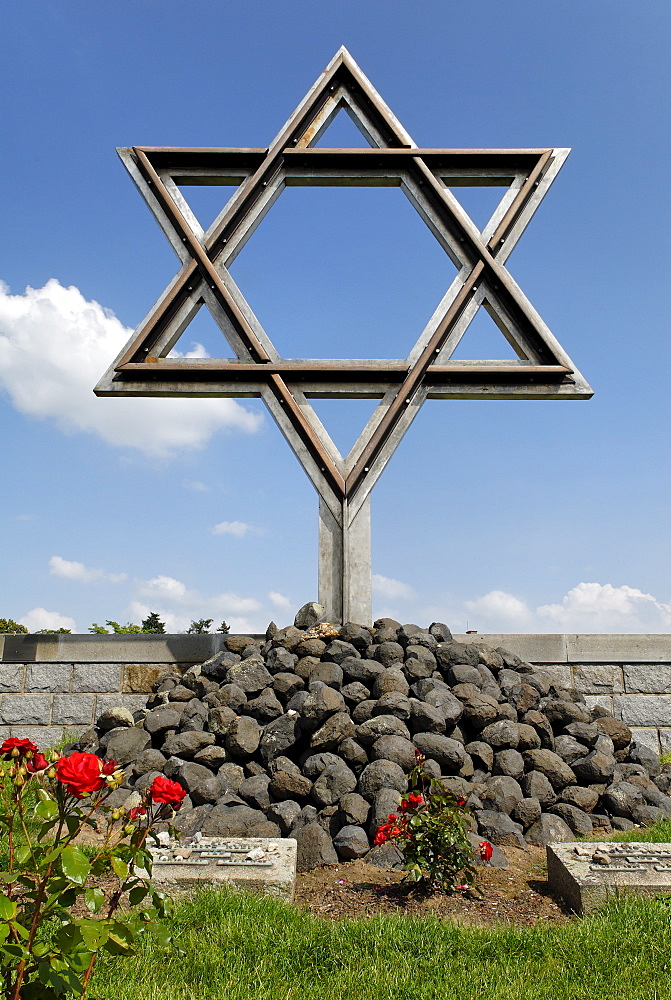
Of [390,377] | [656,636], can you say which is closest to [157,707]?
[390,377]

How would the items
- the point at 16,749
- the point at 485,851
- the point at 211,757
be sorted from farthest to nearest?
Answer: 1. the point at 211,757
2. the point at 485,851
3. the point at 16,749

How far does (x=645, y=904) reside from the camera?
10.8ft

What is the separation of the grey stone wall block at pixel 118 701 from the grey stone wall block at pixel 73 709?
0.27 ft

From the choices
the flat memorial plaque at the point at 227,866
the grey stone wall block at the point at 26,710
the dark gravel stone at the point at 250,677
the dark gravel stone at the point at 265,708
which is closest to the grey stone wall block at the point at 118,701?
the grey stone wall block at the point at 26,710

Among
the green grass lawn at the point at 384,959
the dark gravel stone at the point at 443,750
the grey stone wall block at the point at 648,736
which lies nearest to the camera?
the green grass lawn at the point at 384,959

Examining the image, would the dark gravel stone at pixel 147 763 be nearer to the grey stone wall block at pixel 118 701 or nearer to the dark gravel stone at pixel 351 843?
the dark gravel stone at pixel 351 843

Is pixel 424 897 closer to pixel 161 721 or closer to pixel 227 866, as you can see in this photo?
pixel 227 866

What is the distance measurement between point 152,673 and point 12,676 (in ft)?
4.47

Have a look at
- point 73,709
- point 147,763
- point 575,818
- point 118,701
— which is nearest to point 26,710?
point 73,709

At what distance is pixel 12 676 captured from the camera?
23.0 ft

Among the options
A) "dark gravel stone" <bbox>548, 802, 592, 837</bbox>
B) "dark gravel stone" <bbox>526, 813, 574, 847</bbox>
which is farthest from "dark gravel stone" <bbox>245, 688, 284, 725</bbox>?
"dark gravel stone" <bbox>548, 802, 592, 837</bbox>

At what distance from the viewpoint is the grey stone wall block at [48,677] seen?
6914 mm

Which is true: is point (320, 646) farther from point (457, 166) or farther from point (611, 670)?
point (457, 166)

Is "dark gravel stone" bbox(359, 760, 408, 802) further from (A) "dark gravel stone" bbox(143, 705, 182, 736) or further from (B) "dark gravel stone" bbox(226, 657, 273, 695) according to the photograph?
(A) "dark gravel stone" bbox(143, 705, 182, 736)
